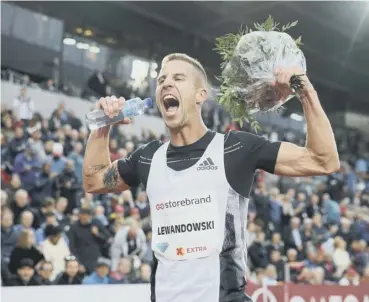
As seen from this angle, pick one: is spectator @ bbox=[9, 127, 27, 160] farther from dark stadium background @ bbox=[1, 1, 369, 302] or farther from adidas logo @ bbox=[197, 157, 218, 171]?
adidas logo @ bbox=[197, 157, 218, 171]

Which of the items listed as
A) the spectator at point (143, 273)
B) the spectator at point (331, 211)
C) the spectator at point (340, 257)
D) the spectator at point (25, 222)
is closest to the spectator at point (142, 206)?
the spectator at point (143, 273)

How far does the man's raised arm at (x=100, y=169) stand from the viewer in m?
3.19

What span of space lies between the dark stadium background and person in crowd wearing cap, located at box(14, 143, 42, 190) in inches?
2.8

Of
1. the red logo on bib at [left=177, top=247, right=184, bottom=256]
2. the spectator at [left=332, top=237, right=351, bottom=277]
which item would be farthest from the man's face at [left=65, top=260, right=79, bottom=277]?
the spectator at [left=332, top=237, right=351, bottom=277]

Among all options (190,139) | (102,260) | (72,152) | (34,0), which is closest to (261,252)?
(102,260)

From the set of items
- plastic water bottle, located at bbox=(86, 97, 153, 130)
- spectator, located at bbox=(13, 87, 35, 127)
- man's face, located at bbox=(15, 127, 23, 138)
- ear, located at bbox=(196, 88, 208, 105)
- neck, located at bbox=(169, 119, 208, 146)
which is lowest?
neck, located at bbox=(169, 119, 208, 146)

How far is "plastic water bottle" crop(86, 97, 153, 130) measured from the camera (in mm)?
3107

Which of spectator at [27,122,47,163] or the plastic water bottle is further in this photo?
spectator at [27,122,47,163]

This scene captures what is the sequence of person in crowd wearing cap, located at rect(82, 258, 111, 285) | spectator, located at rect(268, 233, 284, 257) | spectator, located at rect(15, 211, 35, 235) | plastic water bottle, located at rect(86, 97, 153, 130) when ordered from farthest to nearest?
spectator, located at rect(268, 233, 284, 257), spectator, located at rect(15, 211, 35, 235), person in crowd wearing cap, located at rect(82, 258, 111, 285), plastic water bottle, located at rect(86, 97, 153, 130)

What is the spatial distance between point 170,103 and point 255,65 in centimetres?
45

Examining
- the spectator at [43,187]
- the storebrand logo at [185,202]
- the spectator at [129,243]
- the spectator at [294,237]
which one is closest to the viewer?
the storebrand logo at [185,202]

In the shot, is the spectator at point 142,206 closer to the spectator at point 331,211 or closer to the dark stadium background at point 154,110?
the dark stadium background at point 154,110

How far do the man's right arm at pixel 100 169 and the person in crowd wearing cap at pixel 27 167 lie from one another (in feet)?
22.2

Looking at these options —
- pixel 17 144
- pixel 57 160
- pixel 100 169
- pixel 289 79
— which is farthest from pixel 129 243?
pixel 289 79
